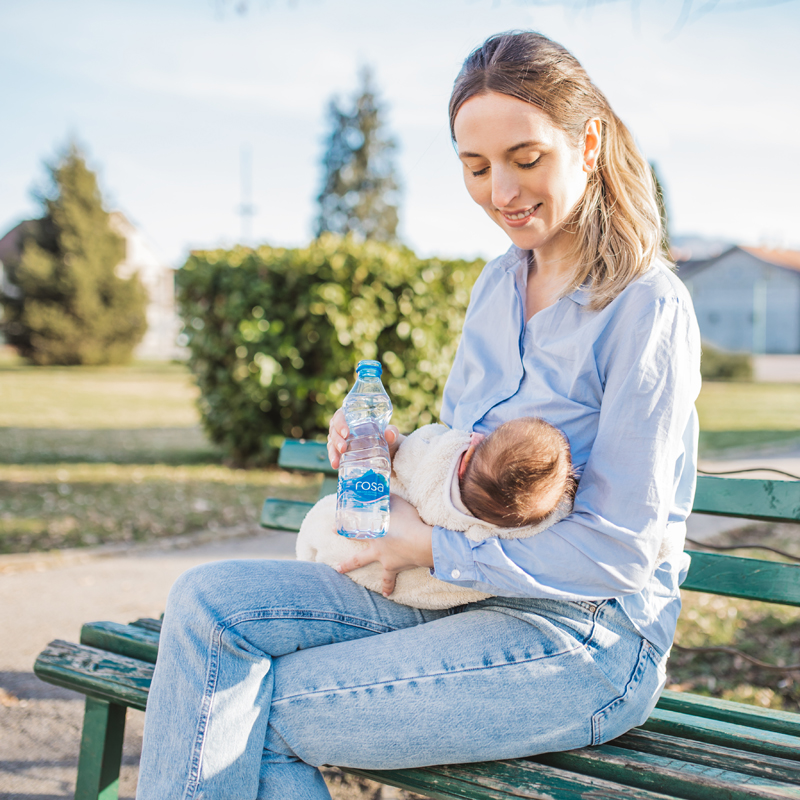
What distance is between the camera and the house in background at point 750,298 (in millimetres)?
51062

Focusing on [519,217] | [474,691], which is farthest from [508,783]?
[519,217]

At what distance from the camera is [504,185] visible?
1.88m

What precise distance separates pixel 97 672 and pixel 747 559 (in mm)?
1904

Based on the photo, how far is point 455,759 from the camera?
167 cm

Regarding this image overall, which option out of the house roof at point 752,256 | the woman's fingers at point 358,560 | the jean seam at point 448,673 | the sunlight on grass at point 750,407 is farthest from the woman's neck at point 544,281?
the house roof at point 752,256

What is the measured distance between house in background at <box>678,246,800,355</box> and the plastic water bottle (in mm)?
51925

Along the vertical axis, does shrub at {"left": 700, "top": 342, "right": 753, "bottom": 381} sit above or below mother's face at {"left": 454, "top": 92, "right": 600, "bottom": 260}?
below

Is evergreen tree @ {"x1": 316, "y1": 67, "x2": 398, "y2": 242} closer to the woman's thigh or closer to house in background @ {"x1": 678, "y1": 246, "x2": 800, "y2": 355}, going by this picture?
house in background @ {"x1": 678, "y1": 246, "x2": 800, "y2": 355}

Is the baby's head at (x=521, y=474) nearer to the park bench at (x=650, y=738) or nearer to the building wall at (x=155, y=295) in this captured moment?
the park bench at (x=650, y=738)

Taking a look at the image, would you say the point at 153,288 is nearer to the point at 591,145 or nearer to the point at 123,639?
the point at 123,639

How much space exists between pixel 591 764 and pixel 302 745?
632 mm

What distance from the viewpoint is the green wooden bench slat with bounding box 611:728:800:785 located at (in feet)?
5.33

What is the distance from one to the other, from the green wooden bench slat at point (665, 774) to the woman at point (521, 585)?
5 centimetres

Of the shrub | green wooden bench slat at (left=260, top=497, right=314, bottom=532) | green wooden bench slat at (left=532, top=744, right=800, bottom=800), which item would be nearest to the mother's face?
green wooden bench slat at (left=532, top=744, right=800, bottom=800)
